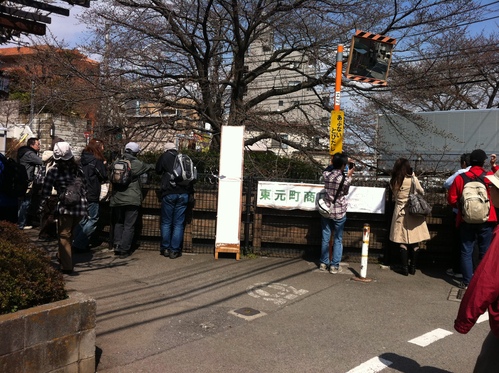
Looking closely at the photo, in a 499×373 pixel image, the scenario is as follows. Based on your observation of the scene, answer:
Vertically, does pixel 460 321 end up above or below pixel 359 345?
above

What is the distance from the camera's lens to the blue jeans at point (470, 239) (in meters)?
6.24

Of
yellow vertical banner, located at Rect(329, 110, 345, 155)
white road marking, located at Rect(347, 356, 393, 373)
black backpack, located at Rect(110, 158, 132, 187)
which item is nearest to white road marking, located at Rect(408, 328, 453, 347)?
white road marking, located at Rect(347, 356, 393, 373)

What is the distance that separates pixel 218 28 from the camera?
1176cm

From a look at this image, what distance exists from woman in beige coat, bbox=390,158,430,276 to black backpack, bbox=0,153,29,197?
577 centimetres

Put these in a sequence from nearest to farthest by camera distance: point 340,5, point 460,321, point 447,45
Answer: point 460,321, point 340,5, point 447,45

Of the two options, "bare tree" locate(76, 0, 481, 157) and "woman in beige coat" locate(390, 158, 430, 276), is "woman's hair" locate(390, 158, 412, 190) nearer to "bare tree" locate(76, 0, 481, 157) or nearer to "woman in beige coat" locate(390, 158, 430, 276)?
"woman in beige coat" locate(390, 158, 430, 276)

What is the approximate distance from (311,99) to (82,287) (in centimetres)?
850

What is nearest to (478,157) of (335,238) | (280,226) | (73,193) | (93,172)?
(335,238)

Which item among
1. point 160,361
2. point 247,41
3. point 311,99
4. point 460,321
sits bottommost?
point 160,361

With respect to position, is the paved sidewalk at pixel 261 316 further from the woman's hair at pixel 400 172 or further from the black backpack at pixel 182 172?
the woman's hair at pixel 400 172

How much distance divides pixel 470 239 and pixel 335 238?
1931 millimetres

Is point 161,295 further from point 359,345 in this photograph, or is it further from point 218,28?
point 218,28

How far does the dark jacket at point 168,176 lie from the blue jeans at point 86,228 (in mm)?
1259

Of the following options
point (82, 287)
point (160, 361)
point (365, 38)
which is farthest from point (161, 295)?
point (365, 38)
